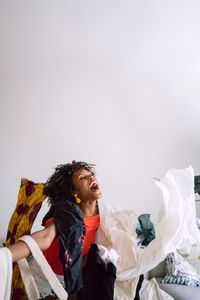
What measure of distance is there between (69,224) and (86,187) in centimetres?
31

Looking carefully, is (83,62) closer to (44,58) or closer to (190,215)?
(44,58)

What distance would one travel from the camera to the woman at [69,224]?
0.94 meters

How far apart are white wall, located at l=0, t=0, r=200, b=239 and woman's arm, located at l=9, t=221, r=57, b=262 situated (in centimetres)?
118

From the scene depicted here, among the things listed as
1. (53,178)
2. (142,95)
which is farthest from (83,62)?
(53,178)

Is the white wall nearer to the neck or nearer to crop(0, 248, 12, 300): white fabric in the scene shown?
the neck

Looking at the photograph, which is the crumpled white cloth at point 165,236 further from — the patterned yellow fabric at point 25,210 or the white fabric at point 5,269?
the white fabric at point 5,269

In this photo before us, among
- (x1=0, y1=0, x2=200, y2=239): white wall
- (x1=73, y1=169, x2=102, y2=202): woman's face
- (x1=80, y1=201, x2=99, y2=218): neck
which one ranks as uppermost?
(x1=0, y1=0, x2=200, y2=239): white wall

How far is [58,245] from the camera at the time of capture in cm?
120

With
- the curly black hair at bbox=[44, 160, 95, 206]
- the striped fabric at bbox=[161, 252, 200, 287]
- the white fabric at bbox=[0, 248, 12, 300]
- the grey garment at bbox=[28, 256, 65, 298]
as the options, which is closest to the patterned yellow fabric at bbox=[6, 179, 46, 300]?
the curly black hair at bbox=[44, 160, 95, 206]

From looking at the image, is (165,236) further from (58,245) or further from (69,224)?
(58,245)

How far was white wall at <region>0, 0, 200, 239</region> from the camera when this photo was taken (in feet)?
7.02

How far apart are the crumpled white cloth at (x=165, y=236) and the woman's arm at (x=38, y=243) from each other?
0.36m

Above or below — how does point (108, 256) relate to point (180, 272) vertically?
above

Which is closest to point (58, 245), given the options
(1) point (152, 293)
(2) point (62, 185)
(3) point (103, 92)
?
(2) point (62, 185)
